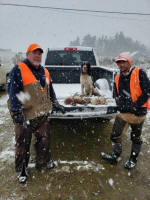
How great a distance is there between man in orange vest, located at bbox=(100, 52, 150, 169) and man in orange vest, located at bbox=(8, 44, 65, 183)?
1262 mm

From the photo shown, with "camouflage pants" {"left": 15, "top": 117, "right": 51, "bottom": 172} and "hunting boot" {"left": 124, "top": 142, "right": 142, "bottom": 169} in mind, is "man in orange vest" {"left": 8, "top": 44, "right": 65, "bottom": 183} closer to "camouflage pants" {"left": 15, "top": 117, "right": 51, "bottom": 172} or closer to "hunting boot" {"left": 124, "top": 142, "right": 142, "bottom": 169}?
"camouflage pants" {"left": 15, "top": 117, "right": 51, "bottom": 172}

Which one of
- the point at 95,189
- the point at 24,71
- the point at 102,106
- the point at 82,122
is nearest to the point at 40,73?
the point at 24,71

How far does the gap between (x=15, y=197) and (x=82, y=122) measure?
3.13 m

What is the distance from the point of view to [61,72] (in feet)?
19.2

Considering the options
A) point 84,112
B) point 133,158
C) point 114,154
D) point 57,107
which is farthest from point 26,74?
point 133,158

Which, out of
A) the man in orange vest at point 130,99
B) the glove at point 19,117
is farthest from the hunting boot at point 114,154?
the glove at point 19,117

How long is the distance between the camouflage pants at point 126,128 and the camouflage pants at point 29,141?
1.29 m

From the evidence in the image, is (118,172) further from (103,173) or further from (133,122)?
(133,122)

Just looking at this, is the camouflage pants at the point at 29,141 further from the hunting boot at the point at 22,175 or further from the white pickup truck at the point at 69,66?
the white pickup truck at the point at 69,66

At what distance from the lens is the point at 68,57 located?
6195 mm

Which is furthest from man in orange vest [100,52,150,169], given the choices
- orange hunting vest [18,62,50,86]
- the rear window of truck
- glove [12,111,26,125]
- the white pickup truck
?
the rear window of truck

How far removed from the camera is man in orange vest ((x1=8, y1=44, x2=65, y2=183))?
8.41ft

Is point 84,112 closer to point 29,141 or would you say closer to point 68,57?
point 29,141

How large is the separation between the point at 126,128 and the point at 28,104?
1.78m
